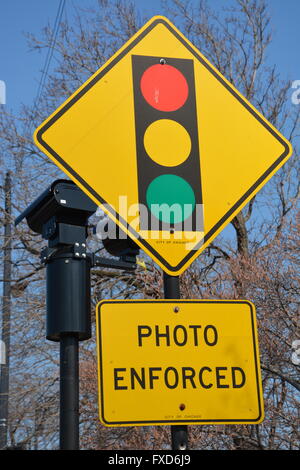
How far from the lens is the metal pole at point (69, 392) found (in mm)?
3365

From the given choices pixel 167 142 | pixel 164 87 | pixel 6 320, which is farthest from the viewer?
pixel 6 320

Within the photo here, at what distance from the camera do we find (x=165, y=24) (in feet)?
11.3

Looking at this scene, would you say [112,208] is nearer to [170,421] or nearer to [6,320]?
[170,421]

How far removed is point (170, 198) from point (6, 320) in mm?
12179

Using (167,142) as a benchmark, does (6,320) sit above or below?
above

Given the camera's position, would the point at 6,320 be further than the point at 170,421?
Yes

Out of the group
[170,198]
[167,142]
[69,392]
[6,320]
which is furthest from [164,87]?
[6,320]

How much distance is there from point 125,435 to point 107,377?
861cm

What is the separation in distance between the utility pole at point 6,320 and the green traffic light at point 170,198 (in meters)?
11.2

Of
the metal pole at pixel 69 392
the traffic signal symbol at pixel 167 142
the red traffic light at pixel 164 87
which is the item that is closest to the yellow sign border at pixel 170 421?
the traffic signal symbol at pixel 167 142

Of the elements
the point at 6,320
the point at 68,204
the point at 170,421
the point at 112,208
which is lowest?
the point at 170,421

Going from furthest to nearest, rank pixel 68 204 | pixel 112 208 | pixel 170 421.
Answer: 1. pixel 68 204
2. pixel 112 208
3. pixel 170 421

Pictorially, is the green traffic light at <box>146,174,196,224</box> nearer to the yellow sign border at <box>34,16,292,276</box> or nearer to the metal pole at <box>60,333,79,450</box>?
the yellow sign border at <box>34,16,292,276</box>

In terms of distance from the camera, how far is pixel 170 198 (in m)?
3.04
